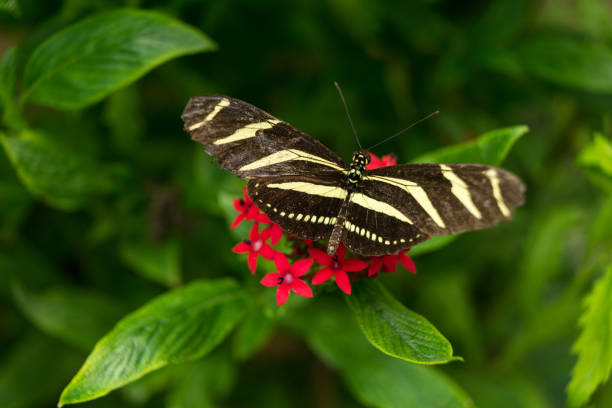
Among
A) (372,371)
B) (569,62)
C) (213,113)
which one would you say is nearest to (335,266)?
(213,113)

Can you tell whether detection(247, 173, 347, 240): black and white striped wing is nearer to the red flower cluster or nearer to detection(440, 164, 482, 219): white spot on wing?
the red flower cluster

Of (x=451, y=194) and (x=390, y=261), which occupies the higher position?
(x=451, y=194)

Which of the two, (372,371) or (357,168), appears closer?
(357,168)

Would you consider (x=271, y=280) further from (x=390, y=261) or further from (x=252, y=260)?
(x=390, y=261)

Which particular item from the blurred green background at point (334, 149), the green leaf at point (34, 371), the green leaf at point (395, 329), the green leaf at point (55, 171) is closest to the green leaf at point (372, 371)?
the blurred green background at point (334, 149)

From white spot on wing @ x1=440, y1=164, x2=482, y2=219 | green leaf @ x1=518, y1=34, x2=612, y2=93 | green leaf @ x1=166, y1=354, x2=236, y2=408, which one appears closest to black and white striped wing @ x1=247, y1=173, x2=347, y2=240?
white spot on wing @ x1=440, y1=164, x2=482, y2=219

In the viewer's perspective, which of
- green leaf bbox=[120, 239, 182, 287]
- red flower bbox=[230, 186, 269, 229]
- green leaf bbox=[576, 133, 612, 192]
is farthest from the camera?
green leaf bbox=[120, 239, 182, 287]
